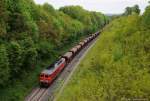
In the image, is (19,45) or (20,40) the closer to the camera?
(19,45)

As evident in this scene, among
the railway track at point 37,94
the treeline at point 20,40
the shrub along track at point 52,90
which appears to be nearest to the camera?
the treeline at point 20,40

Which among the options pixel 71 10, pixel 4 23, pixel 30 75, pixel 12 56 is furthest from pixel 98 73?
pixel 71 10

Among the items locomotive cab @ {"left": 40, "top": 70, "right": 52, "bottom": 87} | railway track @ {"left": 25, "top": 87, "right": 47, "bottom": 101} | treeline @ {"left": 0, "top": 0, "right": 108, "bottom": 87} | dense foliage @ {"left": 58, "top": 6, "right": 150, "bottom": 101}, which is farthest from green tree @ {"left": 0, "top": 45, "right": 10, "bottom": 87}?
dense foliage @ {"left": 58, "top": 6, "right": 150, "bottom": 101}

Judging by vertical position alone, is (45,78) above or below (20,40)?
below

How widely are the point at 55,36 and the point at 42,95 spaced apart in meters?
22.3

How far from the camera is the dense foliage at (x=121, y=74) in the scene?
1859 cm

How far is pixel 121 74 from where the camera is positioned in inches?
826

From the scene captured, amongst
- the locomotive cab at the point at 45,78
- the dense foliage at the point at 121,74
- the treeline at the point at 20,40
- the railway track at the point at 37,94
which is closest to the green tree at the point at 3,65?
the treeline at the point at 20,40

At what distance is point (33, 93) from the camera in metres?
39.4

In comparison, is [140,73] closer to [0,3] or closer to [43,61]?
[0,3]

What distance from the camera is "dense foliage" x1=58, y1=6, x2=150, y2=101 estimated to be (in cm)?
1859

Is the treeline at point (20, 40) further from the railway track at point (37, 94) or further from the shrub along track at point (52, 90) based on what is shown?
the shrub along track at point (52, 90)

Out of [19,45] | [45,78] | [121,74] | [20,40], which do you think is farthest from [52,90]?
[121,74]

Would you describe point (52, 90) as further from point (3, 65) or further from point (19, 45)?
point (3, 65)
